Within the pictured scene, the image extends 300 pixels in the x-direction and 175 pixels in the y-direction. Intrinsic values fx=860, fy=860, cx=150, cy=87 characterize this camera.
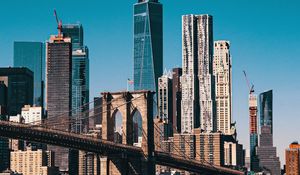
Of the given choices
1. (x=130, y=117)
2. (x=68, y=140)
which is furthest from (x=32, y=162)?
(x=68, y=140)

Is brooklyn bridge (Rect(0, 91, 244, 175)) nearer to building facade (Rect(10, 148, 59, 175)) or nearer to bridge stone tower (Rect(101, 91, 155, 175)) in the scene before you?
bridge stone tower (Rect(101, 91, 155, 175))

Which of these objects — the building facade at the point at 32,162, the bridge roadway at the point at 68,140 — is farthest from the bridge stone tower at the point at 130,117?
the building facade at the point at 32,162

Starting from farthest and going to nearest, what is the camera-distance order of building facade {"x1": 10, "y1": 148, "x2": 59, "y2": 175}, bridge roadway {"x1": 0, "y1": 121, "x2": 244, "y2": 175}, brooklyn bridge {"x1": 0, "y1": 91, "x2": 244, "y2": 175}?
building facade {"x1": 10, "y1": 148, "x2": 59, "y2": 175}, brooklyn bridge {"x1": 0, "y1": 91, "x2": 244, "y2": 175}, bridge roadway {"x1": 0, "y1": 121, "x2": 244, "y2": 175}

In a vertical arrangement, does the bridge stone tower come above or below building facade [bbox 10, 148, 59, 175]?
above

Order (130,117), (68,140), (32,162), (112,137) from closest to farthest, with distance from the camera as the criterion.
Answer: (68,140) < (112,137) < (130,117) < (32,162)

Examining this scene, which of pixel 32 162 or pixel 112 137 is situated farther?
pixel 32 162

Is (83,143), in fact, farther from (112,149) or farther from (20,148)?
(20,148)

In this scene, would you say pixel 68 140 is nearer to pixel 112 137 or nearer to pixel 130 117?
pixel 112 137

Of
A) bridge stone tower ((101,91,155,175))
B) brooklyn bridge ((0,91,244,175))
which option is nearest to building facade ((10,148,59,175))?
brooklyn bridge ((0,91,244,175))

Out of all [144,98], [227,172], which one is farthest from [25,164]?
[144,98]

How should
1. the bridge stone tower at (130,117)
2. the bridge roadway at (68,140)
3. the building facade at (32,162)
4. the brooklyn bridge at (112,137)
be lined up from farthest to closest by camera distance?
the building facade at (32,162) → the bridge stone tower at (130,117) → the brooklyn bridge at (112,137) → the bridge roadway at (68,140)

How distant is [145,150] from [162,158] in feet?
24.3

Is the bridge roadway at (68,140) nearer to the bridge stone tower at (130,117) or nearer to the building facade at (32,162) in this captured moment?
the bridge stone tower at (130,117)

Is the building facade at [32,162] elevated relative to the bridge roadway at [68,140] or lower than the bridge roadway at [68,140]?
lower
